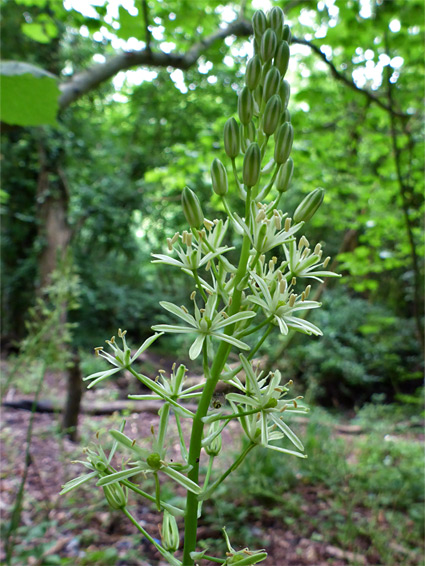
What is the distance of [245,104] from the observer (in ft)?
2.96

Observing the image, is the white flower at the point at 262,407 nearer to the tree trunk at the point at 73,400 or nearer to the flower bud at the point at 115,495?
the flower bud at the point at 115,495

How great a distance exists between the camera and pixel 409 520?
3.07 metres

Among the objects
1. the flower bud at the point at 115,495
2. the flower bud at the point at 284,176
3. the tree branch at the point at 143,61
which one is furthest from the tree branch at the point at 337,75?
the flower bud at the point at 115,495

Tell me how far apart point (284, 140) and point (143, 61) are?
3.12m

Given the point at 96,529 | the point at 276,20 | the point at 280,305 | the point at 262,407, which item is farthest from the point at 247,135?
the point at 96,529

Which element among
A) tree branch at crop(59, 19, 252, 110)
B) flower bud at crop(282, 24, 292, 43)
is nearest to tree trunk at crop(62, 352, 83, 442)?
tree branch at crop(59, 19, 252, 110)

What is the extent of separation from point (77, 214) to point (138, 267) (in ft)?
5.51

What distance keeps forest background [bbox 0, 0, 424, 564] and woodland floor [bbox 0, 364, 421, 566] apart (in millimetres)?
841

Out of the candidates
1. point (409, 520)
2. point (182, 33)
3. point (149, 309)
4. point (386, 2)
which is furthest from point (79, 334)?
point (386, 2)

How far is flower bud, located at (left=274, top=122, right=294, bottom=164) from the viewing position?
877 millimetres

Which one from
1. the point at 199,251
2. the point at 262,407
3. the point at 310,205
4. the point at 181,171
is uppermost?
the point at 181,171

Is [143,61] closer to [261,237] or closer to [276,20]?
[276,20]

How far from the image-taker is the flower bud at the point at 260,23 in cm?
94

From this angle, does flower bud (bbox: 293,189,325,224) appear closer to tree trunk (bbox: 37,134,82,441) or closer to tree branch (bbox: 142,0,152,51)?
tree branch (bbox: 142,0,152,51)
